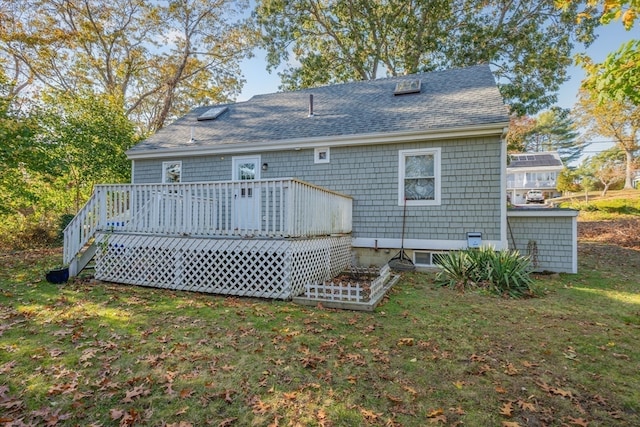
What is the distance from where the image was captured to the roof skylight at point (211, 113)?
12426 millimetres

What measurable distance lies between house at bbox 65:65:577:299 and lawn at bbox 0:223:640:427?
1.08 metres

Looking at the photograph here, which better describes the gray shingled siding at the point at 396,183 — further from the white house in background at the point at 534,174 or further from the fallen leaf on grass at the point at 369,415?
the white house in background at the point at 534,174

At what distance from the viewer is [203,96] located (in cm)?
2350

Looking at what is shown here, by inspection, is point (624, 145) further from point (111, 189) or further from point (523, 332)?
point (111, 189)

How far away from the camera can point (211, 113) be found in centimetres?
1274

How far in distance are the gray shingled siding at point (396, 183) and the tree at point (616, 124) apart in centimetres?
2310

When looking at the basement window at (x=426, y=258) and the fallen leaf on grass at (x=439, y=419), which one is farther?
the basement window at (x=426, y=258)

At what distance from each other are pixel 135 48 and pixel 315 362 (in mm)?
24363

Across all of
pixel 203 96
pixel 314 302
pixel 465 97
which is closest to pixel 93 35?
pixel 203 96

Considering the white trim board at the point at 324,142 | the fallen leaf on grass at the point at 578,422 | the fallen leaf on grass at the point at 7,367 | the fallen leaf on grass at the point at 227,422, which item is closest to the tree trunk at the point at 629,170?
the white trim board at the point at 324,142

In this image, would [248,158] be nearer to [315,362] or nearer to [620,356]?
[315,362]

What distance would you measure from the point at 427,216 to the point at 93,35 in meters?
22.3

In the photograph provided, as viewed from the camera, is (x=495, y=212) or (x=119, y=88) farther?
(x=119, y=88)

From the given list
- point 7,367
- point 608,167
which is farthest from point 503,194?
point 608,167
